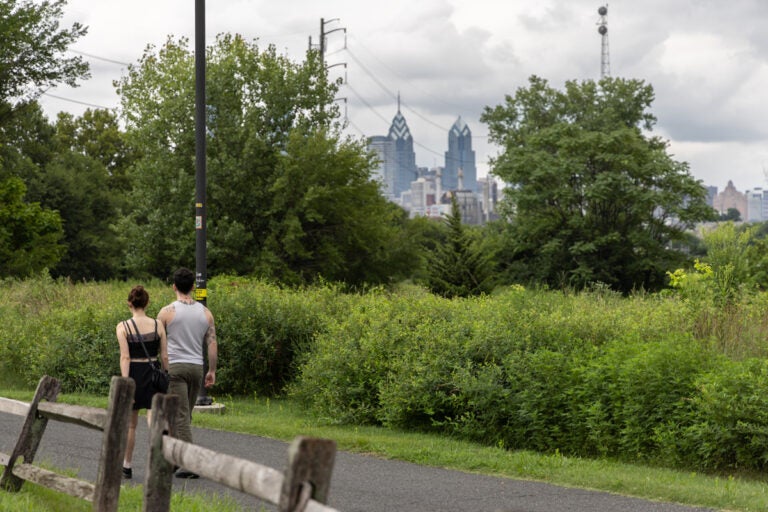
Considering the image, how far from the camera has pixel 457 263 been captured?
45.0m

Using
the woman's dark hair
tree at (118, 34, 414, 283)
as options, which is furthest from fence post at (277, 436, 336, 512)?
tree at (118, 34, 414, 283)

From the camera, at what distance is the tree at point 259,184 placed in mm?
41938

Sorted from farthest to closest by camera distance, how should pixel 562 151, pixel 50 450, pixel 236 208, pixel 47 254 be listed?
1. pixel 562 151
2. pixel 47 254
3. pixel 236 208
4. pixel 50 450

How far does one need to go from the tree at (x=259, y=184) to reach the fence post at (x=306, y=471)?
36734 millimetres

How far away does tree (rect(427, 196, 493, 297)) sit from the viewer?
1767 inches

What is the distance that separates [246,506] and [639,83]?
63.1 meters

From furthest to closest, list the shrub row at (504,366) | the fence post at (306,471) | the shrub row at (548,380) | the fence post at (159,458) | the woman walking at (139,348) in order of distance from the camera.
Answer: the shrub row at (504,366), the shrub row at (548,380), the woman walking at (139,348), the fence post at (159,458), the fence post at (306,471)


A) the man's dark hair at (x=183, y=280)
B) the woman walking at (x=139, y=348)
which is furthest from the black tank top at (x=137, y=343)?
the man's dark hair at (x=183, y=280)

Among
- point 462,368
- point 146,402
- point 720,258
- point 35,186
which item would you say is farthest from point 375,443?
point 35,186

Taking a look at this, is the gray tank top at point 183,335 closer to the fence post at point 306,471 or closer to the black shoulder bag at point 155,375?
the black shoulder bag at point 155,375

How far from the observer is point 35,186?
6044 centimetres

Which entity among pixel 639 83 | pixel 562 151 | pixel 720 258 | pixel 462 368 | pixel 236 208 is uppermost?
pixel 639 83

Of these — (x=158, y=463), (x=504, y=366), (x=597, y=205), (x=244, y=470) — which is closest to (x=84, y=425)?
(x=158, y=463)

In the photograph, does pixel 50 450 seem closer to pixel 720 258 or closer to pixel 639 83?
pixel 720 258
